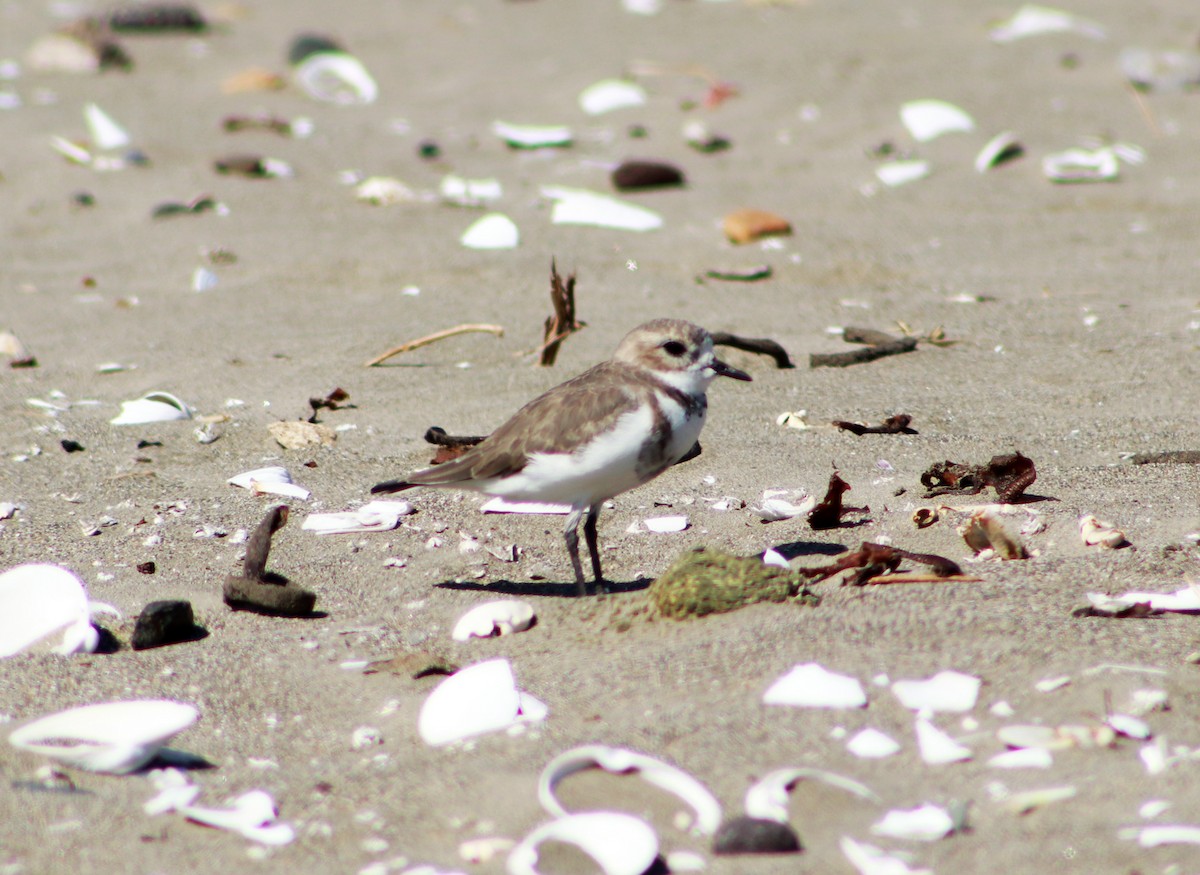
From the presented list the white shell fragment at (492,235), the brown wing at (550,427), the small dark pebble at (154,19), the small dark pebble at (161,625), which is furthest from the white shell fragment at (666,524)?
the small dark pebble at (154,19)

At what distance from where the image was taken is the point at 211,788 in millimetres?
2963

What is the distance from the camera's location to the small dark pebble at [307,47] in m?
10.3

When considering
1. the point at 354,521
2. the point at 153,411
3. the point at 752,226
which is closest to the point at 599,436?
the point at 354,521

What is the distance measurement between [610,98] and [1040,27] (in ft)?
11.6

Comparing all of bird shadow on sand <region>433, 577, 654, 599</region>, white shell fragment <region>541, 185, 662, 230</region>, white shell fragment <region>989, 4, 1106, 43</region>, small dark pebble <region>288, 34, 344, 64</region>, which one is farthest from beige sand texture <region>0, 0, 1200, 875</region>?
small dark pebble <region>288, 34, 344, 64</region>

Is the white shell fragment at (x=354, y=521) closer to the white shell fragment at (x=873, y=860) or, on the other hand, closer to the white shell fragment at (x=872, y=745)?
the white shell fragment at (x=872, y=745)

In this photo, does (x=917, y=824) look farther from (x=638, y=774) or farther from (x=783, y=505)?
(x=783, y=505)

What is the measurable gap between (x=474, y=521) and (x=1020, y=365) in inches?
101

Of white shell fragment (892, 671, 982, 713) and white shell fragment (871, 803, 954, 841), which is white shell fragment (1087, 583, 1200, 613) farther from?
white shell fragment (871, 803, 954, 841)

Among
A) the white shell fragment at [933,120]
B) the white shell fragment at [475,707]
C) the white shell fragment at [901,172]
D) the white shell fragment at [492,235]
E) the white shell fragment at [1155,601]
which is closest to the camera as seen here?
the white shell fragment at [475,707]

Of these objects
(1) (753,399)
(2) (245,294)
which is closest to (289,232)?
(2) (245,294)

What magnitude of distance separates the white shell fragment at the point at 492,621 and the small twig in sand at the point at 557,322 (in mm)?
2159

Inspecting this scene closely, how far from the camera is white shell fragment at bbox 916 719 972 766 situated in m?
2.83

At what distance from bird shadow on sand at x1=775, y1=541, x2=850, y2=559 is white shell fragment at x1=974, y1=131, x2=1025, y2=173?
4.80 metres
